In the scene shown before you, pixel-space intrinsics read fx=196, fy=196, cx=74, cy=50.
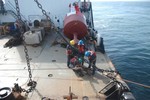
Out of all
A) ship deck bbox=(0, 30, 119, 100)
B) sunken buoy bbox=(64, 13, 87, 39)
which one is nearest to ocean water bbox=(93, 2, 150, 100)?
ship deck bbox=(0, 30, 119, 100)

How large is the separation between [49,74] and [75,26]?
4385 mm

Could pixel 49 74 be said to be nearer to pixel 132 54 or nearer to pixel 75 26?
pixel 75 26

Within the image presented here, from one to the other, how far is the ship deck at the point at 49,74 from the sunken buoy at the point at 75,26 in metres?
1.29

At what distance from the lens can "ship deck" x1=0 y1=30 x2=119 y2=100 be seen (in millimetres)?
8102

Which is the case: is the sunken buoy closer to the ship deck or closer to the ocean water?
the ship deck

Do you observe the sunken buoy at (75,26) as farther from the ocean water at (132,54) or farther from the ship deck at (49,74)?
the ocean water at (132,54)

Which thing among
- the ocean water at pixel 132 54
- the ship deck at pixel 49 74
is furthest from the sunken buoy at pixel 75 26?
the ocean water at pixel 132 54

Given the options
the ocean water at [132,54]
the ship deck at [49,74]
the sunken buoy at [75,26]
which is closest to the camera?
the ship deck at [49,74]

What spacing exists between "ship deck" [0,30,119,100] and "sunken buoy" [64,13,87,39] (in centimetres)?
129

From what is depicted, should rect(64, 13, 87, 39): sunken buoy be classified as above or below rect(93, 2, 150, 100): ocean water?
above

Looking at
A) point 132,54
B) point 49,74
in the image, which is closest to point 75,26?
point 49,74

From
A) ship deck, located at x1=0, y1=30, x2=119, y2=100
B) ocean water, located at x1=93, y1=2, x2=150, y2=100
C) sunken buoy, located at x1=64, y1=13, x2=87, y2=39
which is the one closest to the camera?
ship deck, located at x1=0, y1=30, x2=119, y2=100

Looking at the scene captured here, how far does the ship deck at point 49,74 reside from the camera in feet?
26.6

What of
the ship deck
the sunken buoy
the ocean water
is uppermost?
the sunken buoy
